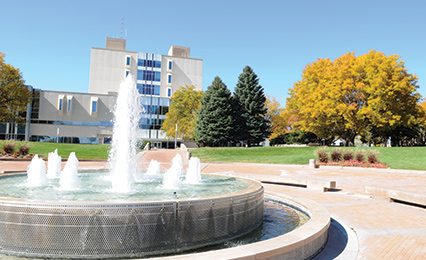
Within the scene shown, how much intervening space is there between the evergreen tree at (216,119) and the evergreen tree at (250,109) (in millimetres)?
1998

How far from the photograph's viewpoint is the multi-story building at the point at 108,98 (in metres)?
55.0

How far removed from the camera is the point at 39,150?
34.6 m

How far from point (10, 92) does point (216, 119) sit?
30982 mm

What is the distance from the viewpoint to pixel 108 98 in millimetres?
57469

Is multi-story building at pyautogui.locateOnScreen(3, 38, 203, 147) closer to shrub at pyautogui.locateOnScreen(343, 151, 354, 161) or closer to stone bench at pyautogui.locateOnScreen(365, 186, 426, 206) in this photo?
shrub at pyautogui.locateOnScreen(343, 151, 354, 161)

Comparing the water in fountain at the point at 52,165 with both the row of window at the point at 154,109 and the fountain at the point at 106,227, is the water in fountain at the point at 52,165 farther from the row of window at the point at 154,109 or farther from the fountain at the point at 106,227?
the row of window at the point at 154,109

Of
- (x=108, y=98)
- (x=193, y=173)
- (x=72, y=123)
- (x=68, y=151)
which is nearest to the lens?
(x=193, y=173)

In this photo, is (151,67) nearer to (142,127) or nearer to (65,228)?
(142,127)

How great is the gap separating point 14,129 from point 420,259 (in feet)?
206

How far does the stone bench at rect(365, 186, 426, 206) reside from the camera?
931 centimetres

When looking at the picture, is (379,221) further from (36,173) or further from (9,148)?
(9,148)

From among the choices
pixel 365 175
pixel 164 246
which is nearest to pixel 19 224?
pixel 164 246

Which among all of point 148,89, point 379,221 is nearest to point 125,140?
point 379,221

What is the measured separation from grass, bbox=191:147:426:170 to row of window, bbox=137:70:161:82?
3578 centimetres
